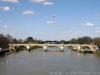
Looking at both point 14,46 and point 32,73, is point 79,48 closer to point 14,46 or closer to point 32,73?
point 14,46

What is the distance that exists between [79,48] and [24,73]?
3283 centimetres

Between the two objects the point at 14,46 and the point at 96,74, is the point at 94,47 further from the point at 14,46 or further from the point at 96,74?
the point at 96,74

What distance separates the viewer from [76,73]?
20000mm

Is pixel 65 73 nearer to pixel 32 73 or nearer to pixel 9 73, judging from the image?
pixel 32 73

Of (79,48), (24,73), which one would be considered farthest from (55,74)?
(79,48)

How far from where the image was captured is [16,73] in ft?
67.2

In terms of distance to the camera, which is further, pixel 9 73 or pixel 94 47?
pixel 94 47

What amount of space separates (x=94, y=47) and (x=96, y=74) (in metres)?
29.2

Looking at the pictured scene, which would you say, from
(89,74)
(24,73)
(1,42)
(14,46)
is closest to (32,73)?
(24,73)

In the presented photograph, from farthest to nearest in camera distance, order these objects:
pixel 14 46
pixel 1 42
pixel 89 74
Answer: pixel 14 46
pixel 1 42
pixel 89 74

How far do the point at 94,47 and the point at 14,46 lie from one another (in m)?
12.5

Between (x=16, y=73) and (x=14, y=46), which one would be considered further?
(x=14, y=46)

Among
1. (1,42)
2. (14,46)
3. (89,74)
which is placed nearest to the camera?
(89,74)

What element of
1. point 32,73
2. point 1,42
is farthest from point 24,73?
point 1,42
